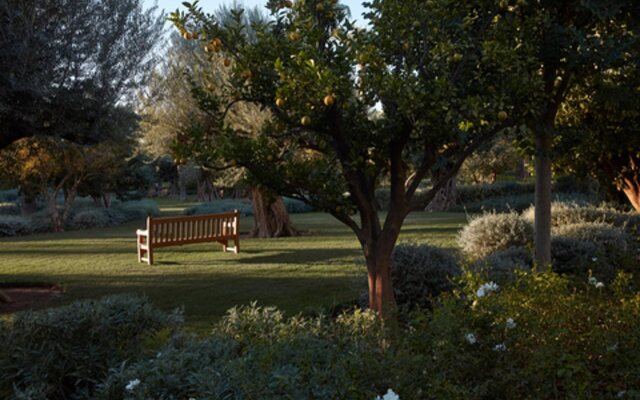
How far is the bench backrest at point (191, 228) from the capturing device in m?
13.2

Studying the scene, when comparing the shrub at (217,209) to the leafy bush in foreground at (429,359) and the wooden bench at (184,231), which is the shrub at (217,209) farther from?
the leafy bush in foreground at (429,359)

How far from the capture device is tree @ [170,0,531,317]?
5258 mm

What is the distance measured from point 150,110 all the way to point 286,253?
6.23 meters

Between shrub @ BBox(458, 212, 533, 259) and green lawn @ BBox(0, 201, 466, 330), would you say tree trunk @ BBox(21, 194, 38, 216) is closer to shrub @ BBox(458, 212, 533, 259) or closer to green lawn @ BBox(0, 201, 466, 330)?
green lawn @ BBox(0, 201, 466, 330)

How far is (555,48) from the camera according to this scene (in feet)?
22.4

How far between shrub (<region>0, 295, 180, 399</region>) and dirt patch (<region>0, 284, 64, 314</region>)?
5.15m

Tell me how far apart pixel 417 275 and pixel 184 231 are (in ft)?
24.1

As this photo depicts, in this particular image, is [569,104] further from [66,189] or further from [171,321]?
[66,189]

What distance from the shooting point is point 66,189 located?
29484 millimetres

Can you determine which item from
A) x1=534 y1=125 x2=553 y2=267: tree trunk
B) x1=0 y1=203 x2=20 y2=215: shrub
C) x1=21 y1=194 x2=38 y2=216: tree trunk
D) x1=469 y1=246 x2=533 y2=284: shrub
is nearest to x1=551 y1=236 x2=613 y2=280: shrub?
x1=469 y1=246 x2=533 y2=284: shrub

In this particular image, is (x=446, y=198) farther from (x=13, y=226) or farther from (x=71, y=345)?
(x=71, y=345)

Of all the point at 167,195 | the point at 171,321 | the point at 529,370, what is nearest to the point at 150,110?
the point at 171,321

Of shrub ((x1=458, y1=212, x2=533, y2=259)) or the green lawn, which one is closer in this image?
the green lawn

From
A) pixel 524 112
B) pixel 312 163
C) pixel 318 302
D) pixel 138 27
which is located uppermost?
pixel 138 27
